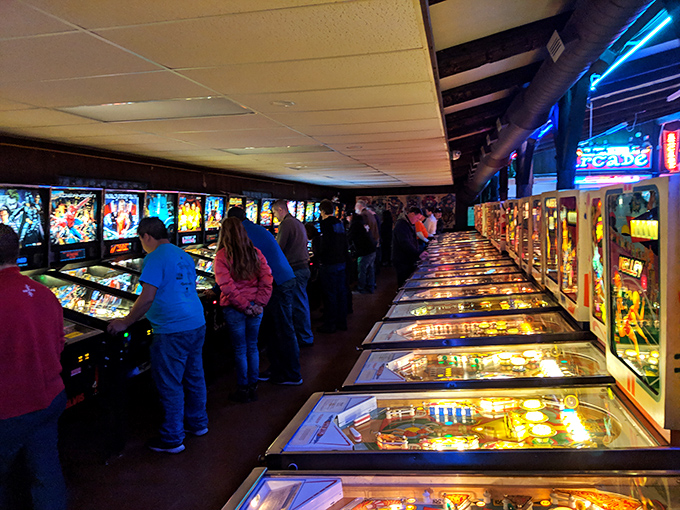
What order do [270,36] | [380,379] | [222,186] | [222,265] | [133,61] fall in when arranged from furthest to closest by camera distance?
[222,186] → [222,265] → [380,379] → [133,61] → [270,36]

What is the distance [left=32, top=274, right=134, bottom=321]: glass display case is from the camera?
9.84ft

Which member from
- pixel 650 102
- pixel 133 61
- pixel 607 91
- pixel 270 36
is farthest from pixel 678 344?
pixel 650 102

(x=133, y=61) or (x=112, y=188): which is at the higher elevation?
(x=133, y=61)

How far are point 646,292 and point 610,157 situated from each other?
16.3m

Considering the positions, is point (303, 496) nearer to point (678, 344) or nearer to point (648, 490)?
point (648, 490)

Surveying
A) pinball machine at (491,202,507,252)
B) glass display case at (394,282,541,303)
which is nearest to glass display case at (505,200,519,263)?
pinball machine at (491,202,507,252)

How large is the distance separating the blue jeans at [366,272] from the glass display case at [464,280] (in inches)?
102

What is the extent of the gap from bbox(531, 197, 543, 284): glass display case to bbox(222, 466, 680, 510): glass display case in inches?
83.3

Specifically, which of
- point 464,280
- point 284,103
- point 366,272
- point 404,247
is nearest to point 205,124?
point 284,103

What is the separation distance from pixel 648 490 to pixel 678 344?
379 millimetres

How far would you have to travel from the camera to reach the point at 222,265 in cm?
336

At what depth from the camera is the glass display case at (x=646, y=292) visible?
1.20m

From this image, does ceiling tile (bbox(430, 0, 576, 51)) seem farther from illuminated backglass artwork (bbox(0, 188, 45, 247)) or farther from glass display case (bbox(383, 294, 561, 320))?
illuminated backglass artwork (bbox(0, 188, 45, 247))

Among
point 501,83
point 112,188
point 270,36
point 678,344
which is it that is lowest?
point 678,344
